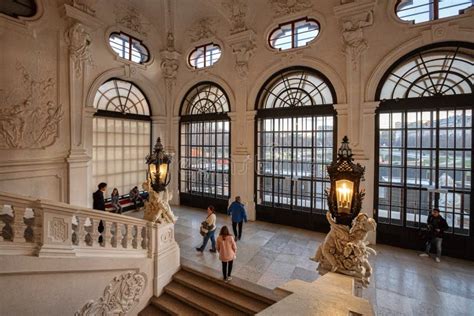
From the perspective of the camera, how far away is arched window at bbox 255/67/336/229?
7379 mm

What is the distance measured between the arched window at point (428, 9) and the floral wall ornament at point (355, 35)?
2.50ft

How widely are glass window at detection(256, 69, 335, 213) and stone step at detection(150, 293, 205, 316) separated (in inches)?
Answer: 173

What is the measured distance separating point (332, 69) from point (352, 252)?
18.5 feet

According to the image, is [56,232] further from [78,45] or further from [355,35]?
[355,35]

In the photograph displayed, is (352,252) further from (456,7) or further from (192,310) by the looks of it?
(456,7)

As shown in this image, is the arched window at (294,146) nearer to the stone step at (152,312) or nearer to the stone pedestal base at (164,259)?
the stone pedestal base at (164,259)

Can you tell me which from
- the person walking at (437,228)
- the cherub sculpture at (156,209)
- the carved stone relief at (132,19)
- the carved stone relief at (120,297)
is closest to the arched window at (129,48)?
the carved stone relief at (132,19)

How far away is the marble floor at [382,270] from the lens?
4.11 metres

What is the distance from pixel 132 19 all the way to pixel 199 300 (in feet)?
29.5

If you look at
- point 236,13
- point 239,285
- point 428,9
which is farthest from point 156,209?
point 428,9

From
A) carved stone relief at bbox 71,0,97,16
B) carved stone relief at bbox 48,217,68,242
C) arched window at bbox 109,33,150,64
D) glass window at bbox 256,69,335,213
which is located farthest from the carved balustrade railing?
arched window at bbox 109,33,150,64

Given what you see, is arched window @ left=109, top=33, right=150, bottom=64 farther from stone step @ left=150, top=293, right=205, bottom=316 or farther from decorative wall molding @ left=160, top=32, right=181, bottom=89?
stone step @ left=150, top=293, right=205, bottom=316

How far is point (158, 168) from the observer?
4.96m

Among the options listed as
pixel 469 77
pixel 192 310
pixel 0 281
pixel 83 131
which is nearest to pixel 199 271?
pixel 192 310
